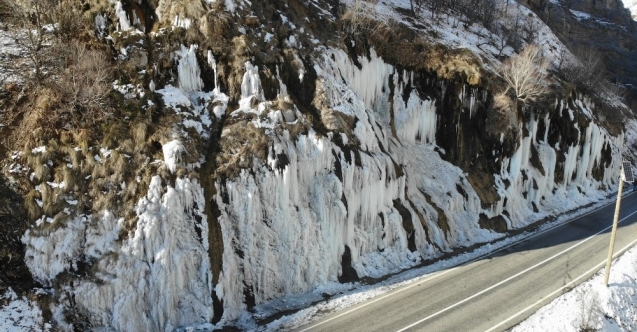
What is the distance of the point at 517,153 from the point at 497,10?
28.6 metres

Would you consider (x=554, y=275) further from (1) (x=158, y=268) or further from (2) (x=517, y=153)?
(1) (x=158, y=268)

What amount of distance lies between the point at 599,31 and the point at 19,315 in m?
85.3

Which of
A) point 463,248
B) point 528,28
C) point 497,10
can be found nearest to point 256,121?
point 463,248

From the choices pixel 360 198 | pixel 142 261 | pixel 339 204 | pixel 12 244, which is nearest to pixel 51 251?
pixel 12 244

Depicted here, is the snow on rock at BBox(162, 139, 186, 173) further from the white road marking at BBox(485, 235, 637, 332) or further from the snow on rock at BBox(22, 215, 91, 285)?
the white road marking at BBox(485, 235, 637, 332)

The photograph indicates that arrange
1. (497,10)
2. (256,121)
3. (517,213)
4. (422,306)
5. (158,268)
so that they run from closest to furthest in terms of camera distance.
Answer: (158,268), (422,306), (256,121), (517,213), (497,10)

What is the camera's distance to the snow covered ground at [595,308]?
1568 centimetres

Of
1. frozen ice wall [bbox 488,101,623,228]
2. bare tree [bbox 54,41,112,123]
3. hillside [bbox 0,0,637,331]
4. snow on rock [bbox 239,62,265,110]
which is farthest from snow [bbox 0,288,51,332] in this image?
frozen ice wall [bbox 488,101,623,228]

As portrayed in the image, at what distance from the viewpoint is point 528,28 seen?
168ft

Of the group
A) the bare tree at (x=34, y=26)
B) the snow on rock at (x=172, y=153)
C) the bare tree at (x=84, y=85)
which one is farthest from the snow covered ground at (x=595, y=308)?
the bare tree at (x=34, y=26)

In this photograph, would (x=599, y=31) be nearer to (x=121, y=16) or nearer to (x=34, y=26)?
(x=121, y=16)

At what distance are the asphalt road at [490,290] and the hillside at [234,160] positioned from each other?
70.2 inches

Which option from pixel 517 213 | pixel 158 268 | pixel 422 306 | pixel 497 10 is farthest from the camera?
pixel 497 10

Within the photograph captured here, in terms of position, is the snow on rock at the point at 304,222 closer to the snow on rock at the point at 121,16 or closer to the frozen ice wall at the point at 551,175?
the snow on rock at the point at 121,16
